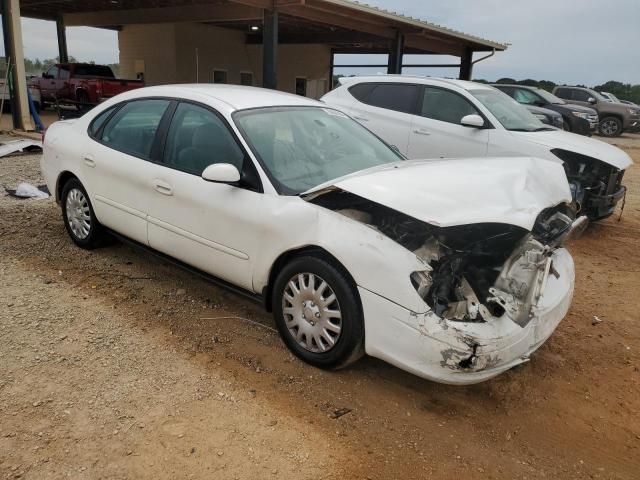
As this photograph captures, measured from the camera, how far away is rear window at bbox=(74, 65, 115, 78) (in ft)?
59.1

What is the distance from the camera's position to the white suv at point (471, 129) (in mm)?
6598

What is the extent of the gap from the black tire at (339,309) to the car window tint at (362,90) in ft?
17.7

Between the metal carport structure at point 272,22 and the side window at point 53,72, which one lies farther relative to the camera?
the side window at point 53,72

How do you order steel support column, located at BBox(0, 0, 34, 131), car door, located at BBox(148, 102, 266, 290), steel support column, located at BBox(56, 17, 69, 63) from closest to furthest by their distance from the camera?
1. car door, located at BBox(148, 102, 266, 290)
2. steel support column, located at BBox(0, 0, 34, 131)
3. steel support column, located at BBox(56, 17, 69, 63)

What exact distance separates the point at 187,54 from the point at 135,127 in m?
17.1

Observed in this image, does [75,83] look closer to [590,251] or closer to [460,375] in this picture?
[590,251]

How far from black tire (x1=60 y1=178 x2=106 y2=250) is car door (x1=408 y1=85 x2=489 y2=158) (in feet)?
14.4

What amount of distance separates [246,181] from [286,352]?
113 cm

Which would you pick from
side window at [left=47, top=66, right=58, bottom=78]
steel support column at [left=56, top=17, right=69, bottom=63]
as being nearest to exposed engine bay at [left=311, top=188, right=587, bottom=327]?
side window at [left=47, top=66, right=58, bottom=78]

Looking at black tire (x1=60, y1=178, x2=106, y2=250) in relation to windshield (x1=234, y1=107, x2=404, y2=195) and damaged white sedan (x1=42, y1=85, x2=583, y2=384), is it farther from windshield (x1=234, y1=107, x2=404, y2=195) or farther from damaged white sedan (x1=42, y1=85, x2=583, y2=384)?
windshield (x1=234, y1=107, x2=404, y2=195)

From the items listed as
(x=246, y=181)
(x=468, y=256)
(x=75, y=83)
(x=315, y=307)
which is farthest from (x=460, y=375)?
(x=75, y=83)

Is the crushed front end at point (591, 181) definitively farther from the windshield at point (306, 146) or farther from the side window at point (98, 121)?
the side window at point (98, 121)

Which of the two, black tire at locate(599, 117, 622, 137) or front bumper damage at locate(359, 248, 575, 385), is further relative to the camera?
black tire at locate(599, 117, 622, 137)

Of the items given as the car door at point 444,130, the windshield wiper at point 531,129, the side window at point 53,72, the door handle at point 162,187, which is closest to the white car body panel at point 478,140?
the car door at point 444,130
